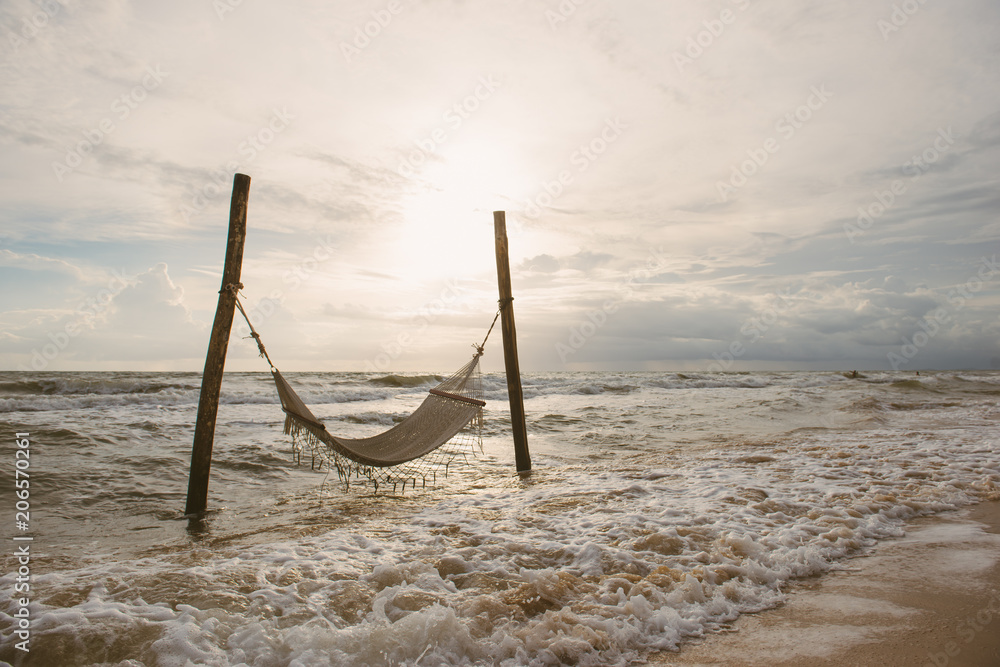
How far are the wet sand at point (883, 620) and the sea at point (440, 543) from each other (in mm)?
123

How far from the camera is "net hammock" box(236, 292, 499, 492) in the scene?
15.7 ft

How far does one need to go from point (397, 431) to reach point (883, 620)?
439 cm

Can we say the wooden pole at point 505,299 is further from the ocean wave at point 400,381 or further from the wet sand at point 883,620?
the ocean wave at point 400,381

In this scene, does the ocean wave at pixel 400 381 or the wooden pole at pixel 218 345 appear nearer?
the wooden pole at pixel 218 345

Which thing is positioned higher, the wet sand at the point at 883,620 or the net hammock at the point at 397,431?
the net hammock at the point at 397,431

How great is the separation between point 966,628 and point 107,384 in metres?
24.6

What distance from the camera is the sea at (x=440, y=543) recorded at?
244 cm

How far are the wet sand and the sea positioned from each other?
12 cm

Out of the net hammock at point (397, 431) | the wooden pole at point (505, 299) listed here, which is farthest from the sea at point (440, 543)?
the wooden pole at point (505, 299)
